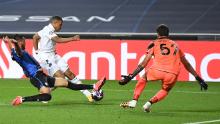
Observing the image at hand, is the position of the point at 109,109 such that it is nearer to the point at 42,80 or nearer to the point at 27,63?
the point at 42,80

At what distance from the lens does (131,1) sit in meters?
27.8

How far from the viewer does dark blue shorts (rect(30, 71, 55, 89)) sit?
14.5 metres

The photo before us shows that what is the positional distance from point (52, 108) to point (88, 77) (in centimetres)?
780

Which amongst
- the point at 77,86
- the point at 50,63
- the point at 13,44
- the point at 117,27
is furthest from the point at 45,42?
the point at 117,27

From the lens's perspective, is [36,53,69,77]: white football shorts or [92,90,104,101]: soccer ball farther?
[36,53,69,77]: white football shorts

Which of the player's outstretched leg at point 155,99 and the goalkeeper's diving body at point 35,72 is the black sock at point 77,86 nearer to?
the goalkeeper's diving body at point 35,72

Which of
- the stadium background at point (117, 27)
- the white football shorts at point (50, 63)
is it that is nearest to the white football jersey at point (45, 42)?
the white football shorts at point (50, 63)

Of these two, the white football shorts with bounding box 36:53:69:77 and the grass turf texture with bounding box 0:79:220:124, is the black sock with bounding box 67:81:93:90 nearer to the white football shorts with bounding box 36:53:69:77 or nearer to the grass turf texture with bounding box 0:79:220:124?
the grass turf texture with bounding box 0:79:220:124

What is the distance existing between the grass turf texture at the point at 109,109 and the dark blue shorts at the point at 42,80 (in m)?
0.46

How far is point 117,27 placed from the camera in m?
26.1

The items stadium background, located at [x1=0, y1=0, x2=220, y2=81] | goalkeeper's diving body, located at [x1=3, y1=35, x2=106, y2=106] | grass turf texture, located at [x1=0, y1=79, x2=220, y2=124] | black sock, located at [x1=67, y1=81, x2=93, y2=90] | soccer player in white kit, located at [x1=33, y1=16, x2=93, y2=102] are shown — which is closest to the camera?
grass turf texture, located at [x1=0, y1=79, x2=220, y2=124]

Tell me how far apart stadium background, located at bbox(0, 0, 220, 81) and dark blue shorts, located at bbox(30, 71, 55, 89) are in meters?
7.71

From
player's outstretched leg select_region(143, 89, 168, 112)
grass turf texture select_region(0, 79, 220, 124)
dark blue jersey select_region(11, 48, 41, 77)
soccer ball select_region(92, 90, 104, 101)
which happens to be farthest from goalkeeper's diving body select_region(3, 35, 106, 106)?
player's outstretched leg select_region(143, 89, 168, 112)

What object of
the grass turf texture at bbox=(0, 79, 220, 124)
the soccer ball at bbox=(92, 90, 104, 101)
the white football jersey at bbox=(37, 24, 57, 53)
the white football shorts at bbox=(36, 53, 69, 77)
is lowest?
the grass turf texture at bbox=(0, 79, 220, 124)
